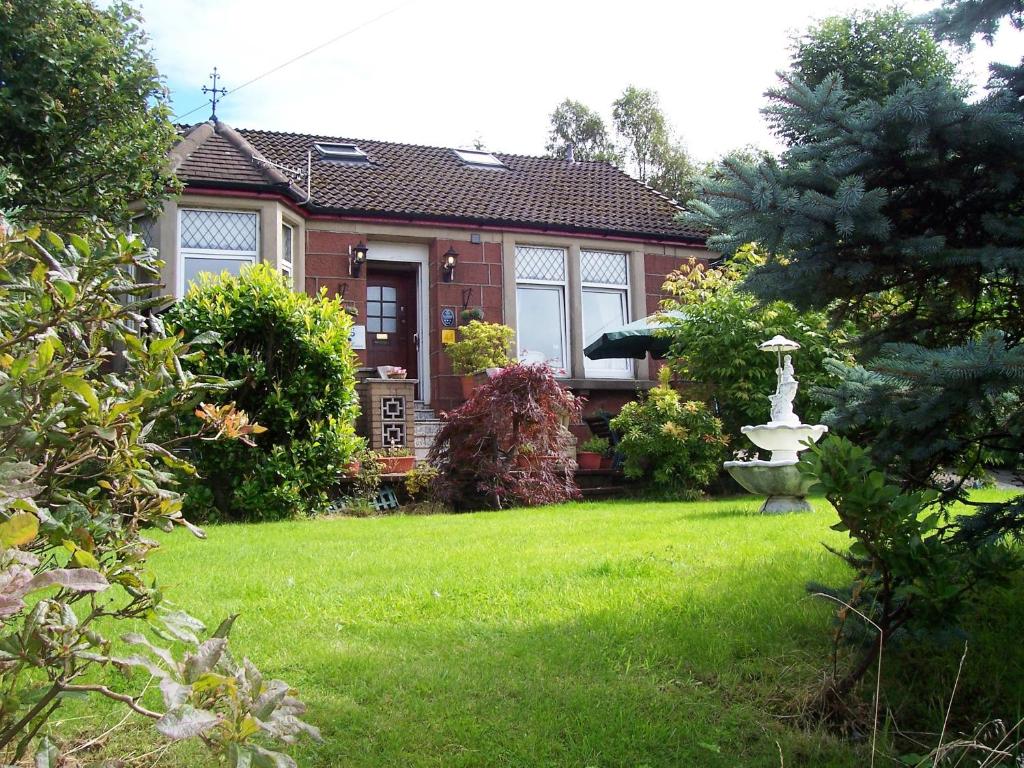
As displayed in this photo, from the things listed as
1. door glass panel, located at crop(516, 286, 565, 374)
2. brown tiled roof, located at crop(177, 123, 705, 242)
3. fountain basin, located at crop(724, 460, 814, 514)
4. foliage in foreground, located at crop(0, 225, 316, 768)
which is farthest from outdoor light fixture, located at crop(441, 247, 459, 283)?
foliage in foreground, located at crop(0, 225, 316, 768)

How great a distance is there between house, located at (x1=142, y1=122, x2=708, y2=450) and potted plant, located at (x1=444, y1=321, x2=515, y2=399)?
0.58 metres

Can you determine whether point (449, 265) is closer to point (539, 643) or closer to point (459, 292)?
point (459, 292)

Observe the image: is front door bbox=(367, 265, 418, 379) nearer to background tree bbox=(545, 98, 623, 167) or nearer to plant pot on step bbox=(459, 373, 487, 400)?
plant pot on step bbox=(459, 373, 487, 400)

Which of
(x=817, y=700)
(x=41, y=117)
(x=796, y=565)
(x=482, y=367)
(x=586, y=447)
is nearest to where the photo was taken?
(x=817, y=700)

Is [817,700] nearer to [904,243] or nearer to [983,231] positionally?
[904,243]

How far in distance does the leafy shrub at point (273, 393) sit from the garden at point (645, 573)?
113 inches

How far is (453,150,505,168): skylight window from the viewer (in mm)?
17205

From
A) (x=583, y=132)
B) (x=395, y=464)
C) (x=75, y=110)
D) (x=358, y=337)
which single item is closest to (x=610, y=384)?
(x=358, y=337)

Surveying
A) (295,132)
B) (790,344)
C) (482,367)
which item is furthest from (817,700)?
(295,132)

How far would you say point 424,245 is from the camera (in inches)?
561

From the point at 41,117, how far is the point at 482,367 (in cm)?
706

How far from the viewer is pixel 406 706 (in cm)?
277

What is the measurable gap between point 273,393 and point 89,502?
6.71m

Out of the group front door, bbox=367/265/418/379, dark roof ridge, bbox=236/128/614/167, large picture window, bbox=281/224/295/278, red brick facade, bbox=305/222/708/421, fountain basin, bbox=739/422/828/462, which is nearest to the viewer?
fountain basin, bbox=739/422/828/462
